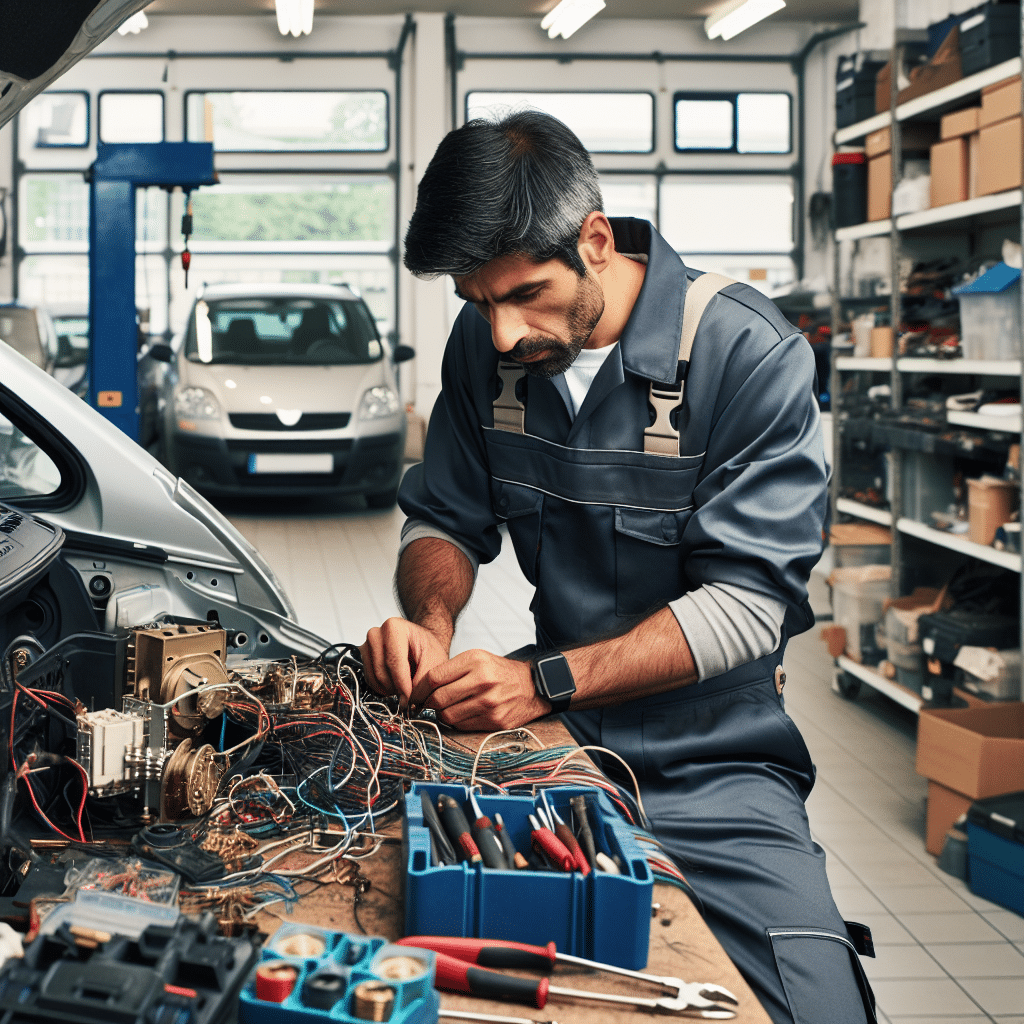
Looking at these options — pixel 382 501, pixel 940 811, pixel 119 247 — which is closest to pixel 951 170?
pixel 940 811

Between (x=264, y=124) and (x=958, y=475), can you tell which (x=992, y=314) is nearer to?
(x=958, y=475)

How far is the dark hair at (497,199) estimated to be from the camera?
141 cm

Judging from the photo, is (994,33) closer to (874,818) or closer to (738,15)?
(874,818)

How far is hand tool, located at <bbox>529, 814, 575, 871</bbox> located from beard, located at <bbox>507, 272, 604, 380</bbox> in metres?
0.71

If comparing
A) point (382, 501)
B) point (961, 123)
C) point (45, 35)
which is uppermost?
point (961, 123)

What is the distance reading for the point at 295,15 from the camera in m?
9.12

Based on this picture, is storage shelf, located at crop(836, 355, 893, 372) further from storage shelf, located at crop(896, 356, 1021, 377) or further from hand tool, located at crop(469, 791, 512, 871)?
hand tool, located at crop(469, 791, 512, 871)

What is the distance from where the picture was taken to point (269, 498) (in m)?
8.60

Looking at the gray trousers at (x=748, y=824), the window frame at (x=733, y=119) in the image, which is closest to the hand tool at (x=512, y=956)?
the gray trousers at (x=748, y=824)

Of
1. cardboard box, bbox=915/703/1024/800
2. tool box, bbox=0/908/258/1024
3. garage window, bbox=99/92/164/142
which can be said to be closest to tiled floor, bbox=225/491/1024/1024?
cardboard box, bbox=915/703/1024/800

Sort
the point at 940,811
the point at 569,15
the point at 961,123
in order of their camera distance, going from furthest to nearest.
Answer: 1. the point at 569,15
2. the point at 961,123
3. the point at 940,811

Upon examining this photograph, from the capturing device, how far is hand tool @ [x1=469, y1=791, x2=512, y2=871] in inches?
37.2

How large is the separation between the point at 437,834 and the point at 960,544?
301 cm

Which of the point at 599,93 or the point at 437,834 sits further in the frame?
the point at 599,93
